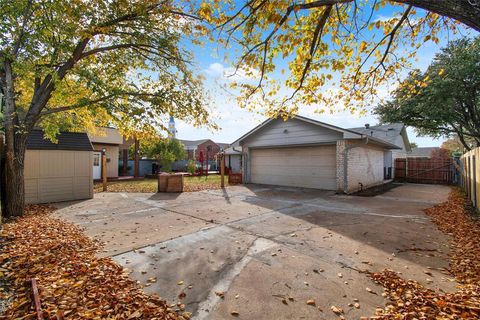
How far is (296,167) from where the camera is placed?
12.8 meters

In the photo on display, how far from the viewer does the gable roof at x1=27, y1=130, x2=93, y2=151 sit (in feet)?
27.8

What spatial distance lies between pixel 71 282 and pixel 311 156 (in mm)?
11323

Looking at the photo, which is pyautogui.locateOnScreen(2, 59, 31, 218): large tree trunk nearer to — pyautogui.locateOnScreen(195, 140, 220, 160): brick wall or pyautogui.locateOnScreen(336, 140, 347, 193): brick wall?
pyautogui.locateOnScreen(336, 140, 347, 193): brick wall

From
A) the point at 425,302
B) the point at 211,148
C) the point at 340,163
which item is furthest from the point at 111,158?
the point at 211,148

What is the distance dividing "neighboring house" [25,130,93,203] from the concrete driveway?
8.07 ft

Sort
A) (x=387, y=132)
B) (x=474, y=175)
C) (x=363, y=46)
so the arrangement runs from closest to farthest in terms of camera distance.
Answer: (x=363, y=46) < (x=474, y=175) < (x=387, y=132)

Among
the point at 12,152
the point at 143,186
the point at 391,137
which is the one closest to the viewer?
the point at 12,152

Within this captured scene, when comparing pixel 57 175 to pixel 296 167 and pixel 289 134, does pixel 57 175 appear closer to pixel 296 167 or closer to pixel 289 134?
pixel 289 134

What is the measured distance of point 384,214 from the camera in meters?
6.77

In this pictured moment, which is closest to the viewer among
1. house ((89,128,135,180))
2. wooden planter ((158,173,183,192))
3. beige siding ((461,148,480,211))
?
beige siding ((461,148,480,211))

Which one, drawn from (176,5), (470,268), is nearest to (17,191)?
(176,5)

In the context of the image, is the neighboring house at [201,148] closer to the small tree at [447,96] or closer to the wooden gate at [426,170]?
the wooden gate at [426,170]

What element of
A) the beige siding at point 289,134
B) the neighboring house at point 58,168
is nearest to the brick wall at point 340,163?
the beige siding at point 289,134

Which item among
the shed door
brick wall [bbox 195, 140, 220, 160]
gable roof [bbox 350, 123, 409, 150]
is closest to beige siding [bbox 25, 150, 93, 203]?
the shed door
